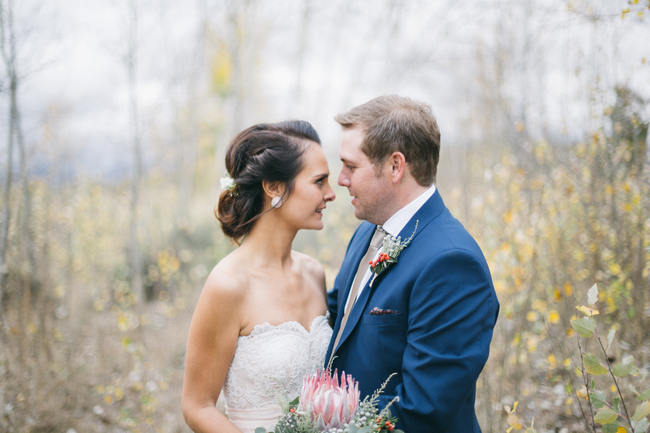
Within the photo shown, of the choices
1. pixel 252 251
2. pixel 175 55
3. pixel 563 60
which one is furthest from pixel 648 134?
pixel 175 55

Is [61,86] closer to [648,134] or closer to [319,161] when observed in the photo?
[319,161]

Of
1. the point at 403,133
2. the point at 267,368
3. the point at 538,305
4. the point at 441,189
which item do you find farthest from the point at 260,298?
the point at 441,189

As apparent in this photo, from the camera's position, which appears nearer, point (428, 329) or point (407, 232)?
point (428, 329)

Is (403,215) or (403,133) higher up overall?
(403,133)

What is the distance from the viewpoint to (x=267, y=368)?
241 centimetres

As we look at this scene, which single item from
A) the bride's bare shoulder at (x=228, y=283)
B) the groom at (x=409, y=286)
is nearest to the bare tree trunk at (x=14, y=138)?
the bride's bare shoulder at (x=228, y=283)

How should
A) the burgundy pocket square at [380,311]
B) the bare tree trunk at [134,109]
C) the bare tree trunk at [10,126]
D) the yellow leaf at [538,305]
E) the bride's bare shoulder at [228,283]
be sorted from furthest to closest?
the bare tree trunk at [134,109] → the yellow leaf at [538,305] → the bare tree trunk at [10,126] → the bride's bare shoulder at [228,283] → the burgundy pocket square at [380,311]

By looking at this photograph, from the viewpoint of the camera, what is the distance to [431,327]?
1.86 metres

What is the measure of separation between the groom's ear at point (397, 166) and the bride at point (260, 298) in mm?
461

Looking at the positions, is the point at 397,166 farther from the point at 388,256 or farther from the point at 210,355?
the point at 210,355

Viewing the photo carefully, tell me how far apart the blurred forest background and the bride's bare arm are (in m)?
1.41

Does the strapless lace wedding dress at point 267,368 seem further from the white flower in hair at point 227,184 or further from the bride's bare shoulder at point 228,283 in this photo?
the white flower in hair at point 227,184

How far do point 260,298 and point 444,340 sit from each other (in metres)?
1.06

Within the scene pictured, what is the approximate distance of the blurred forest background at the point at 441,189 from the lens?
3.65 metres
